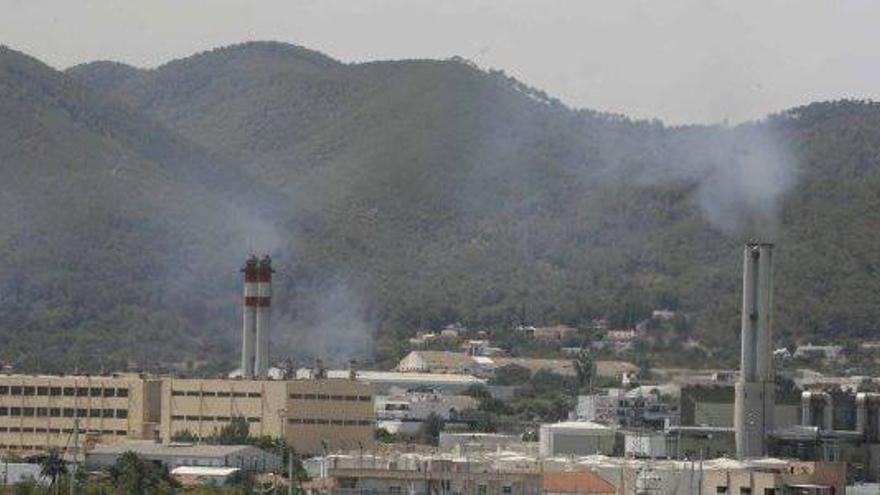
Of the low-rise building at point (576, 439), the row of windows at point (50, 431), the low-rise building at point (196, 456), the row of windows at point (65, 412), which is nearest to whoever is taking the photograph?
the low-rise building at point (196, 456)

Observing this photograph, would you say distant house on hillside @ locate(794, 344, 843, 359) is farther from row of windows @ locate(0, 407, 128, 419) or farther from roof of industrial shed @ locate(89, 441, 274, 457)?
roof of industrial shed @ locate(89, 441, 274, 457)

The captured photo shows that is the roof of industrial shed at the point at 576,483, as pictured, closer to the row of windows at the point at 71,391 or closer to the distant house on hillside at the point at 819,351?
the row of windows at the point at 71,391

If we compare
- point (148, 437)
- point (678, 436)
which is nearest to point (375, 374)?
point (148, 437)

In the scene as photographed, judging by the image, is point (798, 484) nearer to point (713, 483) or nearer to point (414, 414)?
point (713, 483)

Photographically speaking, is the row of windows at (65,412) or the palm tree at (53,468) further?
the row of windows at (65,412)

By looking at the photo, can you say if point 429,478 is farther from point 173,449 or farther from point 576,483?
point 173,449

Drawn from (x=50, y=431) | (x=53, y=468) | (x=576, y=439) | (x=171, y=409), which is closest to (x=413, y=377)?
(x=171, y=409)

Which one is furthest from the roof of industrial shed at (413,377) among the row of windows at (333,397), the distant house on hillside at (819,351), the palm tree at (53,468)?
the palm tree at (53,468)
